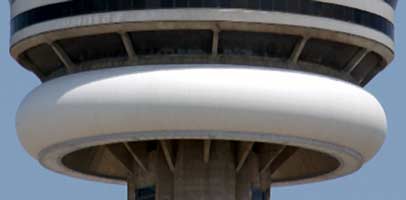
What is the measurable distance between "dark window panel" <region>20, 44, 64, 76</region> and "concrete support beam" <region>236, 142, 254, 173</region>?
27.5 ft

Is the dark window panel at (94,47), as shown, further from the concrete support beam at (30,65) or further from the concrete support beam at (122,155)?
the concrete support beam at (122,155)

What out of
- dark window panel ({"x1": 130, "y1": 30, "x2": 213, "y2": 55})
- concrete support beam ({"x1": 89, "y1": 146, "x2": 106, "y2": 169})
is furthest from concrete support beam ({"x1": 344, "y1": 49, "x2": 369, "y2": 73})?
concrete support beam ({"x1": 89, "y1": 146, "x2": 106, "y2": 169})

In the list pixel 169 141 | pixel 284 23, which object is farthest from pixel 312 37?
pixel 169 141

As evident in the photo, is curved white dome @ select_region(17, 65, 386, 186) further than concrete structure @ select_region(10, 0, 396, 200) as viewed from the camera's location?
No

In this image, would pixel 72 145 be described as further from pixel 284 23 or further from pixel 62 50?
pixel 284 23

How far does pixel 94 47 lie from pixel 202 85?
218 inches

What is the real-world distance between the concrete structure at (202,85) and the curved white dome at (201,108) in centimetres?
4

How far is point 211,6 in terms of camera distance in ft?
263

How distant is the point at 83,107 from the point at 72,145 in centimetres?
208

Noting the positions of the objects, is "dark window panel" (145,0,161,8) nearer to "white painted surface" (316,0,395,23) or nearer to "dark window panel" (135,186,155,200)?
"white painted surface" (316,0,395,23)

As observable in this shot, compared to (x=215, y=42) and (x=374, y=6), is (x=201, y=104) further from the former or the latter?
(x=374, y=6)

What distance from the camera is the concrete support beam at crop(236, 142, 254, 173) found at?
8512 centimetres

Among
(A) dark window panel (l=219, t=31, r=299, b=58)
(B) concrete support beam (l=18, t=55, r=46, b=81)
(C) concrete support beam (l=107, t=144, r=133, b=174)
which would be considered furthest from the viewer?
(C) concrete support beam (l=107, t=144, r=133, b=174)

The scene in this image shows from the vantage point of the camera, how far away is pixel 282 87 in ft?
267
